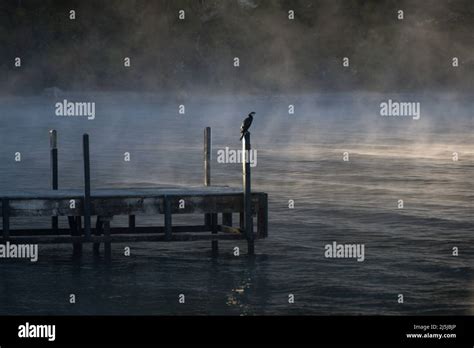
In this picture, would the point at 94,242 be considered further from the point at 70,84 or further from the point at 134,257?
the point at 70,84

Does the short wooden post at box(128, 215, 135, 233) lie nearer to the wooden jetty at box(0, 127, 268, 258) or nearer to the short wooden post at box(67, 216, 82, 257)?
the wooden jetty at box(0, 127, 268, 258)

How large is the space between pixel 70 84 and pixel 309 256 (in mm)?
104766

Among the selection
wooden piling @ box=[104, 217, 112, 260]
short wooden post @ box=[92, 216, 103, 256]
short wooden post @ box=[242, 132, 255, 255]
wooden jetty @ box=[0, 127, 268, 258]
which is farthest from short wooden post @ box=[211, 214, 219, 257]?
short wooden post @ box=[92, 216, 103, 256]

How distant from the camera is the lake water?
920 inches

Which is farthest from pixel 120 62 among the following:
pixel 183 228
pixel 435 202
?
pixel 183 228

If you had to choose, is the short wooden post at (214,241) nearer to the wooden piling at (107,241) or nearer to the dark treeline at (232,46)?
the wooden piling at (107,241)

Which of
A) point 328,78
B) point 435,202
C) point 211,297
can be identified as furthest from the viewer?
point 328,78

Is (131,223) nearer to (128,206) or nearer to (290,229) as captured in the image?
(128,206)

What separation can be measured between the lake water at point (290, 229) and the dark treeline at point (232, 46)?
55.8m

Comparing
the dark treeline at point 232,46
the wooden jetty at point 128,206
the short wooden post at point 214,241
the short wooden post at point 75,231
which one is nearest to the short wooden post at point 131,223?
the wooden jetty at point 128,206

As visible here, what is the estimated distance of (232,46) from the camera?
146 meters

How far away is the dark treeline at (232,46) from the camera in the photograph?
443 feet

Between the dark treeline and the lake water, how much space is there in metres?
55.8
